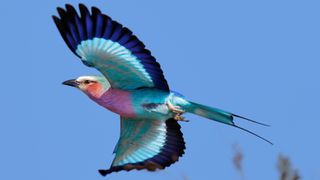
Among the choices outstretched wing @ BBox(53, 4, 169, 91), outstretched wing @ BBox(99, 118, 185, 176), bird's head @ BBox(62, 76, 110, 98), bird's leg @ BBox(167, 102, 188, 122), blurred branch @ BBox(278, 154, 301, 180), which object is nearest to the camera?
blurred branch @ BBox(278, 154, 301, 180)

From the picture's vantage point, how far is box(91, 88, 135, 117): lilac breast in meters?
6.38

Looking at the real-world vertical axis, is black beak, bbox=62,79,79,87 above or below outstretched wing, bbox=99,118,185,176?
above

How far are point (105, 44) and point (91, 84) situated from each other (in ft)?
1.78

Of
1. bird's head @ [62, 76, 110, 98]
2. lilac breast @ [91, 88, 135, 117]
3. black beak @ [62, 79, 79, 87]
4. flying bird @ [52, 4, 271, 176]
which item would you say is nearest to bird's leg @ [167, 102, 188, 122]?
flying bird @ [52, 4, 271, 176]

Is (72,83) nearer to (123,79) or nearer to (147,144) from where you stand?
(123,79)

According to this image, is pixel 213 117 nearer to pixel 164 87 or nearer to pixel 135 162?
pixel 164 87

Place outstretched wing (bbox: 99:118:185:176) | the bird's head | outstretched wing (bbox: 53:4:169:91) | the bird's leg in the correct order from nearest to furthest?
outstretched wing (bbox: 53:4:169:91) < the bird's leg < the bird's head < outstretched wing (bbox: 99:118:185:176)

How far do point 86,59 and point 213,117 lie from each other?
1.27 meters

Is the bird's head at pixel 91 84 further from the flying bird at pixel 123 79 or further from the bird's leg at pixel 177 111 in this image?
the bird's leg at pixel 177 111

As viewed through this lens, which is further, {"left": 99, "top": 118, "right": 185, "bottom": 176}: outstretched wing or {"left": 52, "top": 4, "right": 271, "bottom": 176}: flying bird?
{"left": 99, "top": 118, "right": 185, "bottom": 176}: outstretched wing

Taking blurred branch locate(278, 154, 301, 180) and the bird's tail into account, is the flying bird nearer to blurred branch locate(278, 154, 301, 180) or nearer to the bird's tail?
the bird's tail

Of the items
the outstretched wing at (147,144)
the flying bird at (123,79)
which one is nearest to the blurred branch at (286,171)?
the flying bird at (123,79)

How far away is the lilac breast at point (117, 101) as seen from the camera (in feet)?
20.9

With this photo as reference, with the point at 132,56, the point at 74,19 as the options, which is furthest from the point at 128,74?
the point at 74,19
